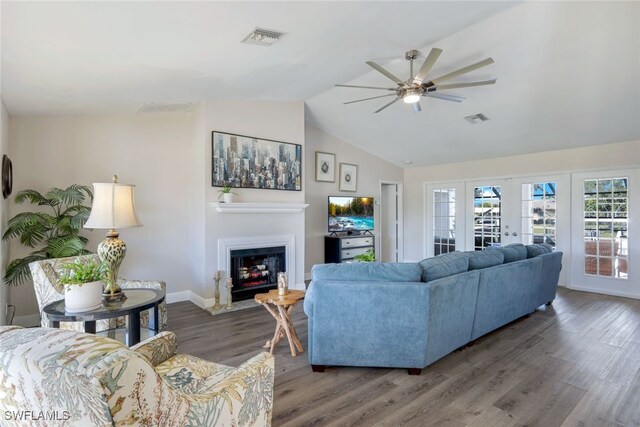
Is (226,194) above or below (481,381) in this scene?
above

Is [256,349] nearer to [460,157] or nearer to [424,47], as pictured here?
[424,47]

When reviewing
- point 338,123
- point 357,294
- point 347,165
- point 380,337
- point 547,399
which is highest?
point 338,123

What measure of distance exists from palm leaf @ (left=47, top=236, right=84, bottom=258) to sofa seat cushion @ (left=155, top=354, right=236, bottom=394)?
2.37m

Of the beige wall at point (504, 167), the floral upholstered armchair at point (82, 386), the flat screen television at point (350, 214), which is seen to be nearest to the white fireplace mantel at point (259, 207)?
the flat screen television at point (350, 214)

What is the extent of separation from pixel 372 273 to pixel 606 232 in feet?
15.8

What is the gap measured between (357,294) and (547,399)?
4.75ft

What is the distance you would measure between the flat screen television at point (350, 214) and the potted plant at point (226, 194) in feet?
7.40

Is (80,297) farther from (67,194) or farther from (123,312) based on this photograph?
(67,194)

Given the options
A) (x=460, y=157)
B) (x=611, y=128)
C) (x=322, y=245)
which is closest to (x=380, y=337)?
(x=322, y=245)

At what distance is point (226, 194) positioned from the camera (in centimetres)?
434

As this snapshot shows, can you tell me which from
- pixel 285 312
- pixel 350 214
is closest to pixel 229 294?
pixel 285 312

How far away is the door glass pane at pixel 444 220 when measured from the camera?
7156 mm

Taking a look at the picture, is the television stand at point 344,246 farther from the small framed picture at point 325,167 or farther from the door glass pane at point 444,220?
the door glass pane at point 444,220

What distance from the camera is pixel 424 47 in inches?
139
